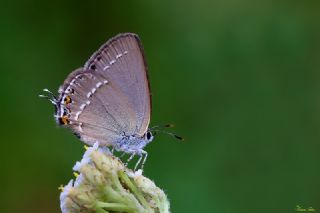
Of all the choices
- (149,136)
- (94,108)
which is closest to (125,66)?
(94,108)

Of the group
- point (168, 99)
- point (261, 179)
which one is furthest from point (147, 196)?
point (168, 99)

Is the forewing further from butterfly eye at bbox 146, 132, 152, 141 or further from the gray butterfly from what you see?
butterfly eye at bbox 146, 132, 152, 141

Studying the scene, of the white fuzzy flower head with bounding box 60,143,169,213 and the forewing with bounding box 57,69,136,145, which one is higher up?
the forewing with bounding box 57,69,136,145

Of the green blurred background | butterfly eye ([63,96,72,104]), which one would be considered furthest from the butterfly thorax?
the green blurred background

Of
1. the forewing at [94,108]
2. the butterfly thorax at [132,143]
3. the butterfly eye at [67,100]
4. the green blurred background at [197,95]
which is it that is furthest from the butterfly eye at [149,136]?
the green blurred background at [197,95]

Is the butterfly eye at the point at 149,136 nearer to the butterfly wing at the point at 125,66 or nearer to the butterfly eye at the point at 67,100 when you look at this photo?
the butterfly wing at the point at 125,66

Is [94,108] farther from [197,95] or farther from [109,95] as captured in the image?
[197,95]
